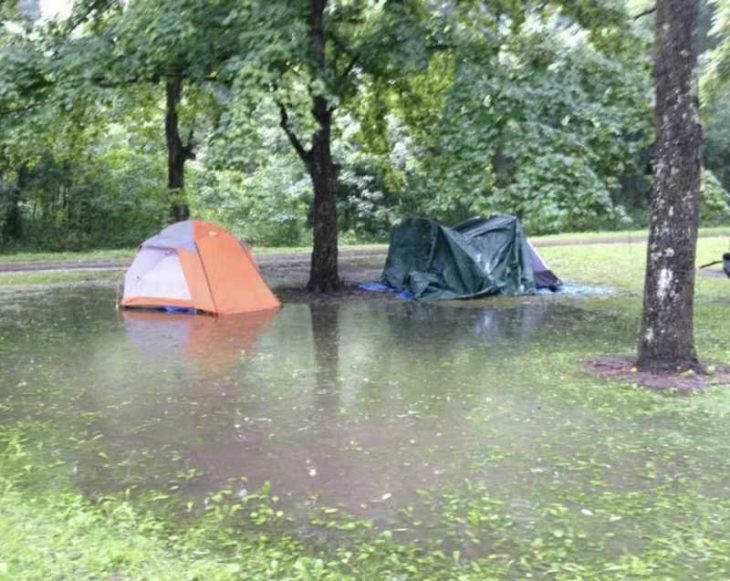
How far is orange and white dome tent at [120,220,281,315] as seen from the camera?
12.2m

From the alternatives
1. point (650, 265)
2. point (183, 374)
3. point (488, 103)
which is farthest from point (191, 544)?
point (488, 103)

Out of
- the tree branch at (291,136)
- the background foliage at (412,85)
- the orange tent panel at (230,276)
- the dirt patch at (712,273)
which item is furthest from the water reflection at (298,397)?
the dirt patch at (712,273)

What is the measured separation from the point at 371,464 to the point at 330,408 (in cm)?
150

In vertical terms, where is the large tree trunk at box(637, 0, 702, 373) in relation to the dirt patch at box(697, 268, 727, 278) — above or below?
above

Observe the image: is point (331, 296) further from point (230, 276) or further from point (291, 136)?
point (291, 136)

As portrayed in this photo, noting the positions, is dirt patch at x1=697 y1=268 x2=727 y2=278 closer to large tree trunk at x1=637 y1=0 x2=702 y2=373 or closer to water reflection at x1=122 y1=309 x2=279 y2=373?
water reflection at x1=122 y1=309 x2=279 y2=373

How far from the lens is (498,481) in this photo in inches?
199

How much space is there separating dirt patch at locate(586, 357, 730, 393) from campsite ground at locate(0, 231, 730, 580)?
215mm

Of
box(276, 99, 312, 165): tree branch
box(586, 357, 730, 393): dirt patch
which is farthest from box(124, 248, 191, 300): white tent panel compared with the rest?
box(586, 357, 730, 393): dirt patch

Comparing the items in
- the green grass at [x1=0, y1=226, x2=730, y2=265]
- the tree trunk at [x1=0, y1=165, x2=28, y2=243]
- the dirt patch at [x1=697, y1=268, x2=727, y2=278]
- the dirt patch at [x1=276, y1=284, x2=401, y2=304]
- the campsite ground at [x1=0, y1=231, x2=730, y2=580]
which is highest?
the tree trunk at [x1=0, y1=165, x2=28, y2=243]

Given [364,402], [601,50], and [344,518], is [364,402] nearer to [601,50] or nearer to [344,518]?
[344,518]

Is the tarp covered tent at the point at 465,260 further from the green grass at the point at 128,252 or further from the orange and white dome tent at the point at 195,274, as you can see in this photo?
the green grass at the point at 128,252

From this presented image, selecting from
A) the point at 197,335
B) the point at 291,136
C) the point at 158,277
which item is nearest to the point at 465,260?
the point at 291,136

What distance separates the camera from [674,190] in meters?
7.40
